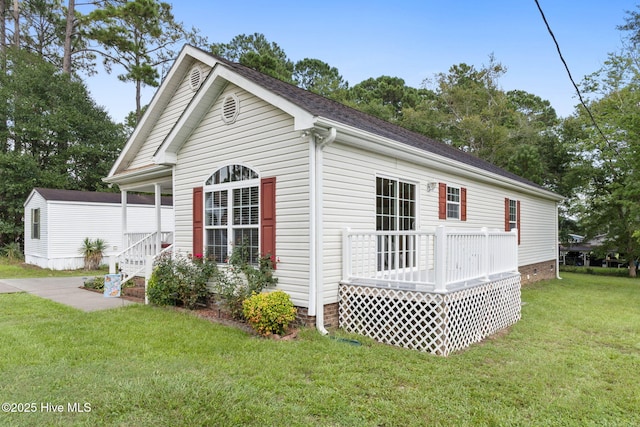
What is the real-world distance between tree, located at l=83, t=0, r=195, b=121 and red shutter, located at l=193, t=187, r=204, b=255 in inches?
745

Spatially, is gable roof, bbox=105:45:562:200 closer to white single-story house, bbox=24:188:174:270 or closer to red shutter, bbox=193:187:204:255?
red shutter, bbox=193:187:204:255

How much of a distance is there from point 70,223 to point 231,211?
39.0 ft

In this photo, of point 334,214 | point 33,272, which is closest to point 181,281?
point 334,214

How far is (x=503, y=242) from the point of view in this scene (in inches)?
291

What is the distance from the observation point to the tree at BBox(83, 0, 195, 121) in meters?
22.0

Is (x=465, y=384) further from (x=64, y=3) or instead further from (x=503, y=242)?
(x=64, y=3)

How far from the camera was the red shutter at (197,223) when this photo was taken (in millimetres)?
7605

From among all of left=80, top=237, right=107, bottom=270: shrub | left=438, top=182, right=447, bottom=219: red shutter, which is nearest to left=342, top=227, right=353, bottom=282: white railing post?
left=438, top=182, right=447, bottom=219: red shutter

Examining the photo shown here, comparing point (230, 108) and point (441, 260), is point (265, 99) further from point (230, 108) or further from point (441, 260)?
point (441, 260)

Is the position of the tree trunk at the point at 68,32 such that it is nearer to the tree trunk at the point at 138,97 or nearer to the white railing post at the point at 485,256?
the tree trunk at the point at 138,97

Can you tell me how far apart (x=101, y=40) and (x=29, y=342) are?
22.7 m

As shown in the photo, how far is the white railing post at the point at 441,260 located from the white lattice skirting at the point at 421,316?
0.43 ft

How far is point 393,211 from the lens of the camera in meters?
7.29

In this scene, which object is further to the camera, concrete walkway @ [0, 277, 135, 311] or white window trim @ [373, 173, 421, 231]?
concrete walkway @ [0, 277, 135, 311]
